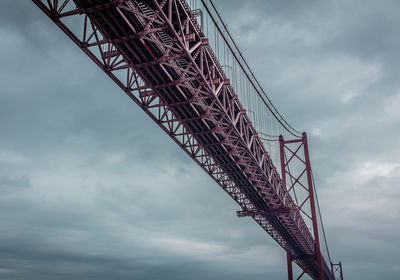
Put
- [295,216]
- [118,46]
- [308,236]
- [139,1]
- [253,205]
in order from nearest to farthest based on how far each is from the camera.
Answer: [139,1], [118,46], [253,205], [295,216], [308,236]

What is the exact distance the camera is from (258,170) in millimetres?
25812

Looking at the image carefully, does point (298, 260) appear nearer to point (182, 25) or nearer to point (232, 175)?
point (232, 175)

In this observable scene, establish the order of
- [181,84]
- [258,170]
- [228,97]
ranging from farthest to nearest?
[258,170], [228,97], [181,84]

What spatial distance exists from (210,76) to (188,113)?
3.48 m

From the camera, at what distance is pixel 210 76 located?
16.7 m

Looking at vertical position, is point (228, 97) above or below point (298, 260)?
above

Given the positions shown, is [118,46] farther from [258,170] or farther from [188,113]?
[258,170]

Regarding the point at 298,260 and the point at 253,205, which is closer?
the point at 253,205

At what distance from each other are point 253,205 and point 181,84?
20.7 meters

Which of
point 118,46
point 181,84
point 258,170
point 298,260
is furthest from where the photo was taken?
point 298,260

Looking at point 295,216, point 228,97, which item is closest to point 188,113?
point 228,97

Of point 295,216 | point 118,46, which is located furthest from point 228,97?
point 295,216

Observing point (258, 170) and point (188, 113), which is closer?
point (188, 113)

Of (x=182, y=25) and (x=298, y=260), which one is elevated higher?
(x=182, y=25)
